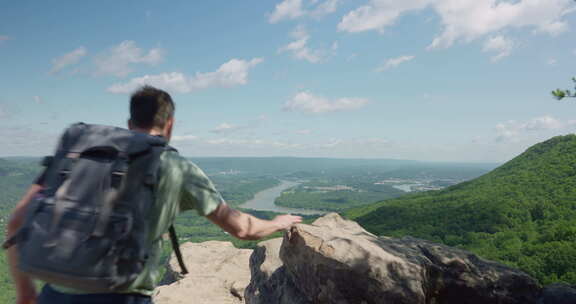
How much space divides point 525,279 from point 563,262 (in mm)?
19307

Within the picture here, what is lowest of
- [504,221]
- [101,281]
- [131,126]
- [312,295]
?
[504,221]

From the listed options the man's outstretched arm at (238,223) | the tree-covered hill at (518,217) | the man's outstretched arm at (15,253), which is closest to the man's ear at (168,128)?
the man's outstretched arm at (238,223)

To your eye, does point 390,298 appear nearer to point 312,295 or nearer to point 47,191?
point 312,295

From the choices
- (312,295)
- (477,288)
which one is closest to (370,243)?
(312,295)

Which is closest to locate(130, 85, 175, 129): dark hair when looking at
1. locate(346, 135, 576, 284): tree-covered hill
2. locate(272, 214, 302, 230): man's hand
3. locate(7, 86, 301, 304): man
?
locate(7, 86, 301, 304): man

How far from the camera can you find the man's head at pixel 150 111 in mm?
2627

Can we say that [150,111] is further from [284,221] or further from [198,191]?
[284,221]

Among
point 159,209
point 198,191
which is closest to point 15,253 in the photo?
point 159,209

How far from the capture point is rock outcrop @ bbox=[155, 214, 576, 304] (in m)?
6.61

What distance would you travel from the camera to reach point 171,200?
7.78 ft

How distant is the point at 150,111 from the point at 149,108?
1.1 inches

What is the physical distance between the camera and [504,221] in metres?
41.7

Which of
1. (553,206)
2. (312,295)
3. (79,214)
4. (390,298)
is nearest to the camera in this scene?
(79,214)

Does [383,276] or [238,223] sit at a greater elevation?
[238,223]
